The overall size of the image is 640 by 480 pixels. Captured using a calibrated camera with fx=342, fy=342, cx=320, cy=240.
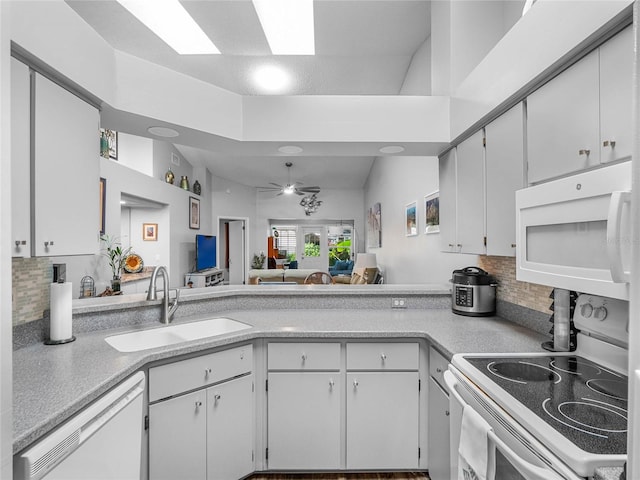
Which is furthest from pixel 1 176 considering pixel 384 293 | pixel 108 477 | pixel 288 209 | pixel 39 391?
pixel 288 209

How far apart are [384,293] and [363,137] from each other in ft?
3.66

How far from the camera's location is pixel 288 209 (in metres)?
9.49

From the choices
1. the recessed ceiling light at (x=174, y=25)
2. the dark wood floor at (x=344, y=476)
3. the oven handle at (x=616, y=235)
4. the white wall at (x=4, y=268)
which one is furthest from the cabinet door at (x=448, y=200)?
the recessed ceiling light at (x=174, y=25)

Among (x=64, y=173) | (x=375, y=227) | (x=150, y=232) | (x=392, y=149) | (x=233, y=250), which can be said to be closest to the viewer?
(x=64, y=173)

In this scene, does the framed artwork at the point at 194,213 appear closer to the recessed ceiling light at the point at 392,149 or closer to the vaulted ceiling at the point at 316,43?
the vaulted ceiling at the point at 316,43

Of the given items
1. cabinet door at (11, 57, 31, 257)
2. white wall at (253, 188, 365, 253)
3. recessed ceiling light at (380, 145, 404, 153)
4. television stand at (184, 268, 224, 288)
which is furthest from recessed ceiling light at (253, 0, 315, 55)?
white wall at (253, 188, 365, 253)

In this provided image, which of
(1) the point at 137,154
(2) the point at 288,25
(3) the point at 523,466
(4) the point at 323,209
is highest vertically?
(2) the point at 288,25

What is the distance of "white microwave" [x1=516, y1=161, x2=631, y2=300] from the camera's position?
74 centimetres

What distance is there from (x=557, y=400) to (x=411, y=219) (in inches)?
134

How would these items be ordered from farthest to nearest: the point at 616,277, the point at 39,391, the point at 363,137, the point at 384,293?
1. the point at 384,293
2. the point at 363,137
3. the point at 39,391
4. the point at 616,277

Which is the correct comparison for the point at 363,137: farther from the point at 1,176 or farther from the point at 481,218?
the point at 1,176

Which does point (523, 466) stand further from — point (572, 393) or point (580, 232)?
point (580, 232)

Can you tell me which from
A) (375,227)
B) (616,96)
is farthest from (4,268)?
(375,227)

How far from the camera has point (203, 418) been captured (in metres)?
1.76
